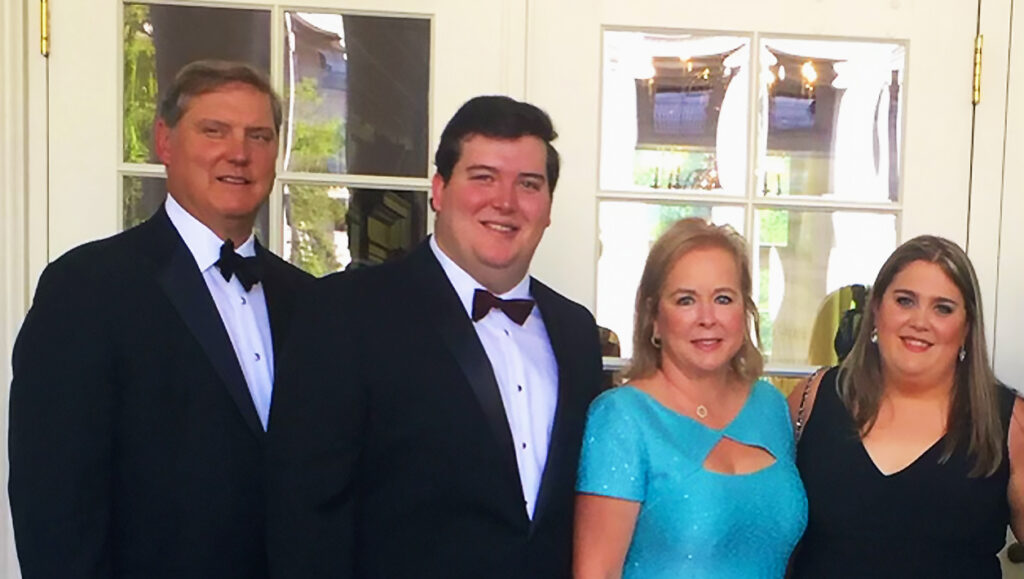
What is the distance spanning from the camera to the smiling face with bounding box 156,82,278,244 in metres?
1.61

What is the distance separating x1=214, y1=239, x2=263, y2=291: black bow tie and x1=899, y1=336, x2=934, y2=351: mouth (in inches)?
46.9

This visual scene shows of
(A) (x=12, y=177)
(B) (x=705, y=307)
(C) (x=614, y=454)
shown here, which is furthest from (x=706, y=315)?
(A) (x=12, y=177)

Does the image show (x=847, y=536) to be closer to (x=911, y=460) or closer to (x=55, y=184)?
(x=911, y=460)

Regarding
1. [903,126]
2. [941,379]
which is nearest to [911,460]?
[941,379]

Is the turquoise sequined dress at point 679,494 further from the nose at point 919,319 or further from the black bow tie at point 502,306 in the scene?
the nose at point 919,319

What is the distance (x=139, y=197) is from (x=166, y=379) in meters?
0.81

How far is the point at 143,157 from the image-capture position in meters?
2.12

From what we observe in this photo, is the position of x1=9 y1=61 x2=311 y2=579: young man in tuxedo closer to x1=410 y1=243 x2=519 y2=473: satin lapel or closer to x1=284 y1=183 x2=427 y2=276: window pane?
x1=410 y1=243 x2=519 y2=473: satin lapel

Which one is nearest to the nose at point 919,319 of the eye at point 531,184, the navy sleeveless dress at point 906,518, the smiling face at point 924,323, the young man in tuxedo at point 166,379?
the smiling face at point 924,323

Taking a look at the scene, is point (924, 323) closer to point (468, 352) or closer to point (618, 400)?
point (618, 400)

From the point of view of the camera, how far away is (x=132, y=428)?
1452 mm

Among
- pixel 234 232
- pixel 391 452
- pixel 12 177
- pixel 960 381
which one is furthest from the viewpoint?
pixel 12 177

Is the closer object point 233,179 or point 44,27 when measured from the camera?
point 233,179

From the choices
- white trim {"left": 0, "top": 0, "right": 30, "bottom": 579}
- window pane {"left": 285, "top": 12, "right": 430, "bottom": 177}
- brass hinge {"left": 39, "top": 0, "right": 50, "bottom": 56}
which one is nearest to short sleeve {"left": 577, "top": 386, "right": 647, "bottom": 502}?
window pane {"left": 285, "top": 12, "right": 430, "bottom": 177}
